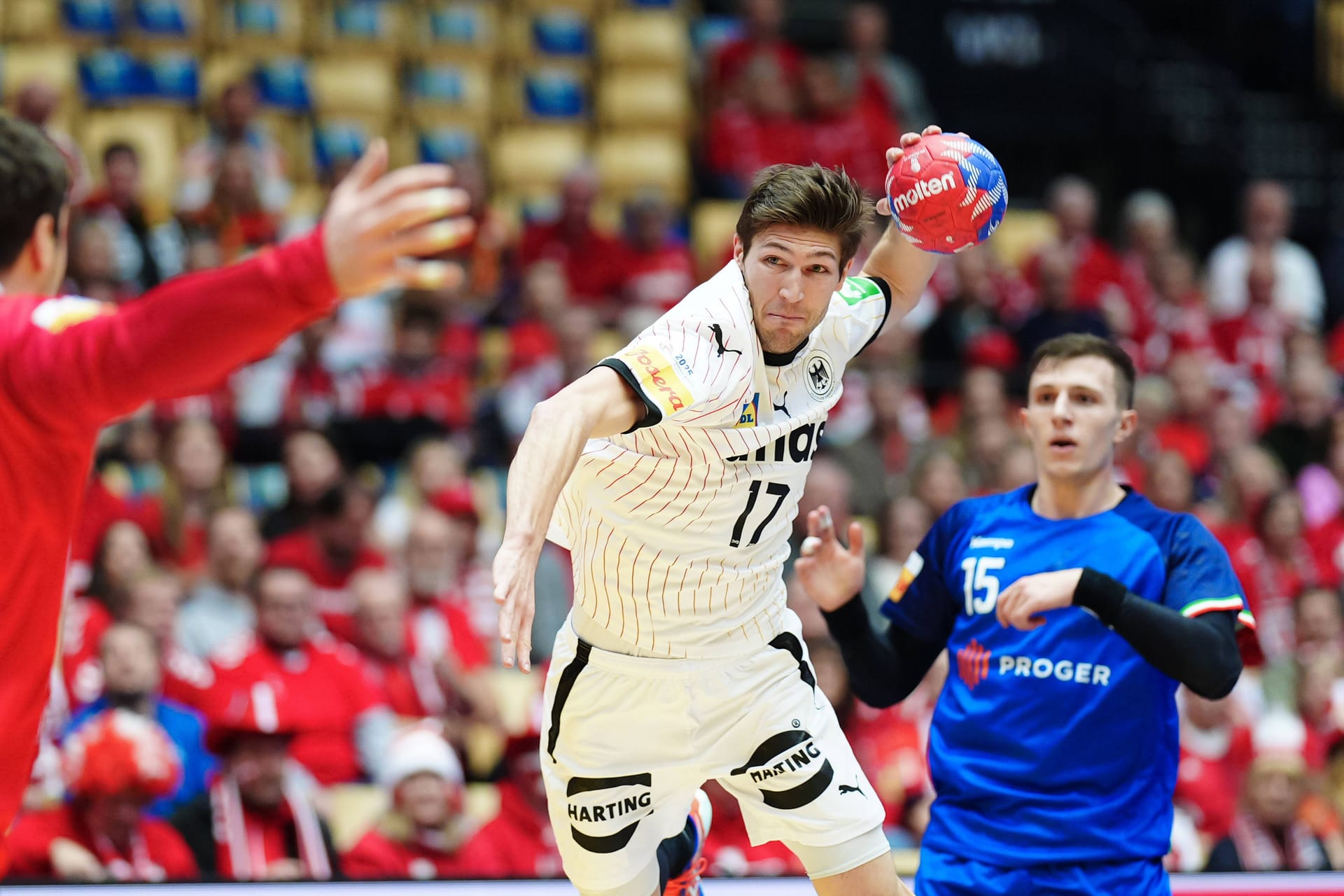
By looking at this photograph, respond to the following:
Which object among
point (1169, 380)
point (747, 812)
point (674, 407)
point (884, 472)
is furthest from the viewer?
point (1169, 380)

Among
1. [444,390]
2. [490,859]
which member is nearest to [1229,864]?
[490,859]

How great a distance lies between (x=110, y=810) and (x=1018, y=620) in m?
4.44

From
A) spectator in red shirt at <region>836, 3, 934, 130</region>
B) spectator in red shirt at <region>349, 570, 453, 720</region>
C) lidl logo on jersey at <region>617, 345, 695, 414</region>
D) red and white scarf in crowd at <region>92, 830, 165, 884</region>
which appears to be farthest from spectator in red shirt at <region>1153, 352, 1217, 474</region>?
lidl logo on jersey at <region>617, 345, 695, 414</region>

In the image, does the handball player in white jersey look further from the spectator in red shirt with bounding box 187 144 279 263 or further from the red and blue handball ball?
the spectator in red shirt with bounding box 187 144 279 263

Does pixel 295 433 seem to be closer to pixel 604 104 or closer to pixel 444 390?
pixel 444 390

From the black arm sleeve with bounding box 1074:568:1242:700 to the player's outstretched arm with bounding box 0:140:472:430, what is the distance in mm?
2345

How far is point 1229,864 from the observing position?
762cm

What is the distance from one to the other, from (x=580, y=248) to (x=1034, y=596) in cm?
799

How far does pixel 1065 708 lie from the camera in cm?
467

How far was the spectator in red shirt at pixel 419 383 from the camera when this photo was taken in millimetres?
10328

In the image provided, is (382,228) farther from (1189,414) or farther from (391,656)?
(1189,414)

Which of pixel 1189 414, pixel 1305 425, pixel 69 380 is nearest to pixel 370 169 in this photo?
pixel 69 380

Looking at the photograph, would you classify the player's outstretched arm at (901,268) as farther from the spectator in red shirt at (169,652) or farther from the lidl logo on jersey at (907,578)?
the spectator in red shirt at (169,652)

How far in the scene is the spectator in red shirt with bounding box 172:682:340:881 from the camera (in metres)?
7.25
